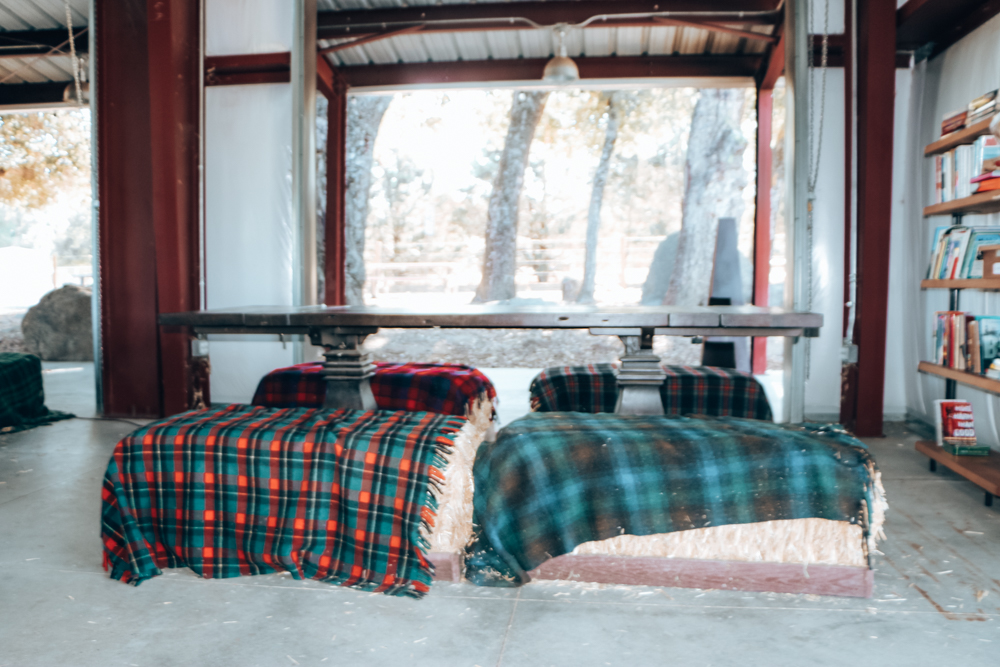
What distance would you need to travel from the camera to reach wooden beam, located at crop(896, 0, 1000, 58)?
11.6 ft

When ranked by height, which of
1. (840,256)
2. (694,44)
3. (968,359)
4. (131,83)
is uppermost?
(694,44)

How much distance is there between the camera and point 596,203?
1262 centimetres

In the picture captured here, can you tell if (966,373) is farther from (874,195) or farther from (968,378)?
(874,195)

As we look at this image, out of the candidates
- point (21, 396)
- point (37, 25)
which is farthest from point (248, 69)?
point (21, 396)

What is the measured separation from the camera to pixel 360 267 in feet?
30.3

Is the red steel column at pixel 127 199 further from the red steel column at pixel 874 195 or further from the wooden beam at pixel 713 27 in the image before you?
the red steel column at pixel 874 195

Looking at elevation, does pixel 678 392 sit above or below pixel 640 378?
below

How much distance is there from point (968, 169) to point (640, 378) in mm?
1764

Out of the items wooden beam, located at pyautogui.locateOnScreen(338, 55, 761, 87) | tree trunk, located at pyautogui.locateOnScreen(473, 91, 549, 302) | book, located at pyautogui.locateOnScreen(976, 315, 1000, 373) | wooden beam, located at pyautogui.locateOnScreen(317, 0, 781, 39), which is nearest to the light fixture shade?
wooden beam, located at pyautogui.locateOnScreen(317, 0, 781, 39)

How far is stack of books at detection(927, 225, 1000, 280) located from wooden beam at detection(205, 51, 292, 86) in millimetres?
4182

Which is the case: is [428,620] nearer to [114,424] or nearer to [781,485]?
[781,485]

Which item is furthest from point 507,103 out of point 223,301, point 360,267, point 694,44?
point 223,301

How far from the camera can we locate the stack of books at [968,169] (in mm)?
2703

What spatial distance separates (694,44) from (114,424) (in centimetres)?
501
